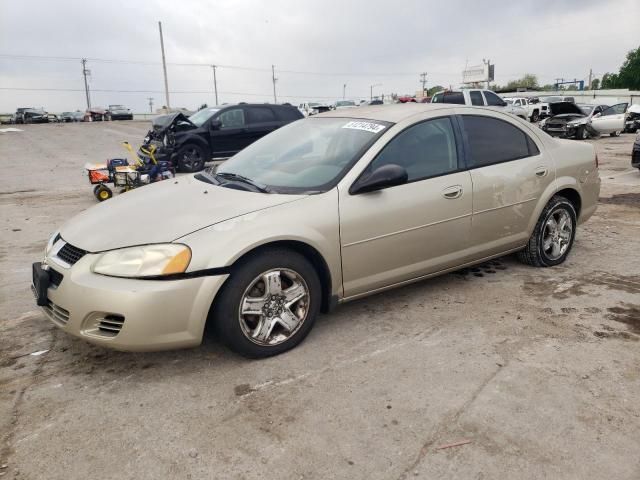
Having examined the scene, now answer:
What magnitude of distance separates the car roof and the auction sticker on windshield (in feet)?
0.31

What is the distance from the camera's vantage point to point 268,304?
3.09m

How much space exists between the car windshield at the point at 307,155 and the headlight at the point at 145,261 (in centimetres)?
86

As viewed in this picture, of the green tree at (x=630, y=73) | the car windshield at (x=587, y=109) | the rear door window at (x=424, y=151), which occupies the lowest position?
the rear door window at (x=424, y=151)

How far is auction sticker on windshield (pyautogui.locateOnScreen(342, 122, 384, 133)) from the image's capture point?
368 cm

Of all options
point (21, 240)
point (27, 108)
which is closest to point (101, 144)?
point (21, 240)

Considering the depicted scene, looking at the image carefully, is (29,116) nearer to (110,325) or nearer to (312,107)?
(312,107)

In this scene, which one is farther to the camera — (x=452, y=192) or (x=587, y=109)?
(x=587, y=109)

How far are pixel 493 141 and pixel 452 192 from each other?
754mm

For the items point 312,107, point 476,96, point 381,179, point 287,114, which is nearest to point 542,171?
point 381,179

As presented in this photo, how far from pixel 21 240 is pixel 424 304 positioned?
196 inches

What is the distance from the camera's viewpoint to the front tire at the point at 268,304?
2.93 metres

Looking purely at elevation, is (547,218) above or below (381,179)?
below

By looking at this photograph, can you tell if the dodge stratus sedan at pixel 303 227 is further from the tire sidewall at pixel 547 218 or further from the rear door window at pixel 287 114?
the rear door window at pixel 287 114

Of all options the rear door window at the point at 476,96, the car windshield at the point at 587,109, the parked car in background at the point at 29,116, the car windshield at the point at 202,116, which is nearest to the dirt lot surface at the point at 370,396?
the car windshield at the point at 202,116
